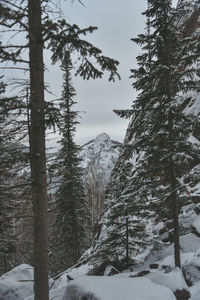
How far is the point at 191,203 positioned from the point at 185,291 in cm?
657

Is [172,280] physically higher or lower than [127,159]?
lower

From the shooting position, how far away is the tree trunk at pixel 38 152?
5.10 metres

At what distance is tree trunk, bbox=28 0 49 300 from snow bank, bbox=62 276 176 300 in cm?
178

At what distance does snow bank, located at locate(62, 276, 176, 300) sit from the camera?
6148 mm

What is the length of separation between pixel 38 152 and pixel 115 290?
413 cm

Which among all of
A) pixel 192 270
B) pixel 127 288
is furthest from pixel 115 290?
pixel 192 270

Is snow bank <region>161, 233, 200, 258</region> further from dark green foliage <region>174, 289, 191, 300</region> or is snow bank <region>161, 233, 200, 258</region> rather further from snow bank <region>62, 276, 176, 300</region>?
snow bank <region>62, 276, 176, 300</region>

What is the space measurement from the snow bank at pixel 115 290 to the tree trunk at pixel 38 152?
5.83ft

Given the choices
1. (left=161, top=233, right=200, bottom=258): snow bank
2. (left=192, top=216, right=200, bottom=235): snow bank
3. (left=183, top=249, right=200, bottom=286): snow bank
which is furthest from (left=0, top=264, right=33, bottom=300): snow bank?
(left=192, top=216, right=200, bottom=235): snow bank

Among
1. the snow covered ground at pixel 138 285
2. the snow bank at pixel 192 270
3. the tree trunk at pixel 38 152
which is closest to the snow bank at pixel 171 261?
the snow covered ground at pixel 138 285

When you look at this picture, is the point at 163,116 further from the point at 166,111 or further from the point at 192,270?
the point at 192,270

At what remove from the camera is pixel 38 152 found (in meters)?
5.27

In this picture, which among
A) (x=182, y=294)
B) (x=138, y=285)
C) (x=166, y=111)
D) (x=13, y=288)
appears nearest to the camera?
(x=138, y=285)

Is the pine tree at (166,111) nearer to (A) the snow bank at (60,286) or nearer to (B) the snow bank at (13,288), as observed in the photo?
(A) the snow bank at (60,286)
